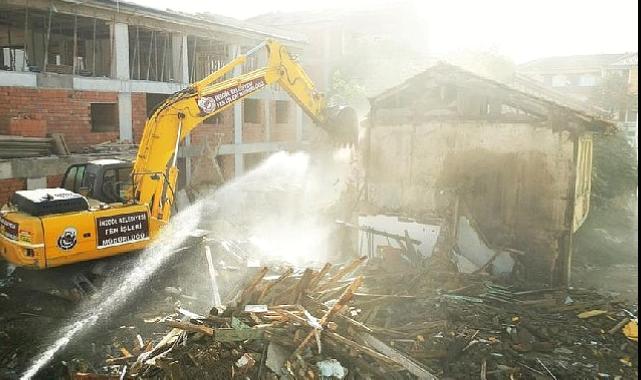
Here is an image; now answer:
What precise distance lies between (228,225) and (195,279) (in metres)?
4.80

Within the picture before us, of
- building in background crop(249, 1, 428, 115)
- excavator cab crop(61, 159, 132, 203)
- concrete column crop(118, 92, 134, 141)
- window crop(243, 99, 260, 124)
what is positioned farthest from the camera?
building in background crop(249, 1, 428, 115)

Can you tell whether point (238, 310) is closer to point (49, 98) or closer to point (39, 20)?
point (49, 98)

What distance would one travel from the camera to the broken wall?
11.9 metres

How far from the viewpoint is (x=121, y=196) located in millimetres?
11906

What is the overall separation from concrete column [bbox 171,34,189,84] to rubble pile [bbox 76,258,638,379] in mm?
14423

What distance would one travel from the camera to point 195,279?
12.4m

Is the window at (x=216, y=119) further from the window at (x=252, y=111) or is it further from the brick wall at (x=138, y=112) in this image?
the brick wall at (x=138, y=112)

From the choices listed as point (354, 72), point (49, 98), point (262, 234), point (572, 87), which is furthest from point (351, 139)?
point (572, 87)

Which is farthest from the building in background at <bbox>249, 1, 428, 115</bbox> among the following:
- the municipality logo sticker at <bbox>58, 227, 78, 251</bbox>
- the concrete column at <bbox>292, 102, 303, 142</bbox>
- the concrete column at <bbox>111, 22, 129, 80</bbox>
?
the municipality logo sticker at <bbox>58, 227, 78, 251</bbox>

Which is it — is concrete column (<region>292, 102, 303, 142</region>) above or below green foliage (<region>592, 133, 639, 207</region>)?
above

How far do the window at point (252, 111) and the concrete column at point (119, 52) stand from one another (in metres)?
8.50

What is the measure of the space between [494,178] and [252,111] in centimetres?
1721

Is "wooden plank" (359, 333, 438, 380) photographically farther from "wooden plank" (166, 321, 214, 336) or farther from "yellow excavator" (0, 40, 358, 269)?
"yellow excavator" (0, 40, 358, 269)

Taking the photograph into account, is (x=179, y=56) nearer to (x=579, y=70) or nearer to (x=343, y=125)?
(x=343, y=125)
